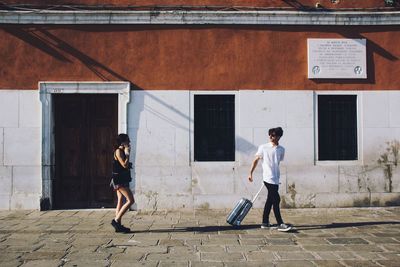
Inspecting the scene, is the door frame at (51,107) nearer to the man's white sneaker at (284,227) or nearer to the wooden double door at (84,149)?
the wooden double door at (84,149)

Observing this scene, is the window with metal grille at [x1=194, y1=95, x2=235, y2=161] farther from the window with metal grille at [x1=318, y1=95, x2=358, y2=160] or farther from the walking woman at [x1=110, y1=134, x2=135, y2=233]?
the walking woman at [x1=110, y1=134, x2=135, y2=233]

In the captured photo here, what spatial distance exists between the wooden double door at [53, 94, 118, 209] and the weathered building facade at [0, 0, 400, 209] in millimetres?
22

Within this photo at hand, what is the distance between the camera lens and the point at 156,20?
31.4 feet

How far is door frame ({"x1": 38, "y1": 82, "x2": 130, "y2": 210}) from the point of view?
9.45m

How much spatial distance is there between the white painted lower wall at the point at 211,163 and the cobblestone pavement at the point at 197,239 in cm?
37

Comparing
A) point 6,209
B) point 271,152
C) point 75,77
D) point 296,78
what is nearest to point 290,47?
point 296,78

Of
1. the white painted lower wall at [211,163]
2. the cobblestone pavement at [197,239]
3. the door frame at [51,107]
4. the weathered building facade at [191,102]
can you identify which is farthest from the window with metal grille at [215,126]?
the door frame at [51,107]

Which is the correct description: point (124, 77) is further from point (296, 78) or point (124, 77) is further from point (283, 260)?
point (283, 260)

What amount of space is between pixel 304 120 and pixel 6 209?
6763 mm

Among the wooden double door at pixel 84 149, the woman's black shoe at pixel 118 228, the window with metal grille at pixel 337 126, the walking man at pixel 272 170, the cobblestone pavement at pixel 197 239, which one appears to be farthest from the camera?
the window with metal grille at pixel 337 126

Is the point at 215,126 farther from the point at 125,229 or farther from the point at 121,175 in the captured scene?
the point at 125,229

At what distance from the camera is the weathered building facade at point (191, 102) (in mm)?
9508

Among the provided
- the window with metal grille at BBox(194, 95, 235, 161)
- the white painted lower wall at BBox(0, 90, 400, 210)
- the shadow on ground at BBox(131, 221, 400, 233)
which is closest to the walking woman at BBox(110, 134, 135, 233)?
the shadow on ground at BBox(131, 221, 400, 233)

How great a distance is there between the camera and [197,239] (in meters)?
6.98
